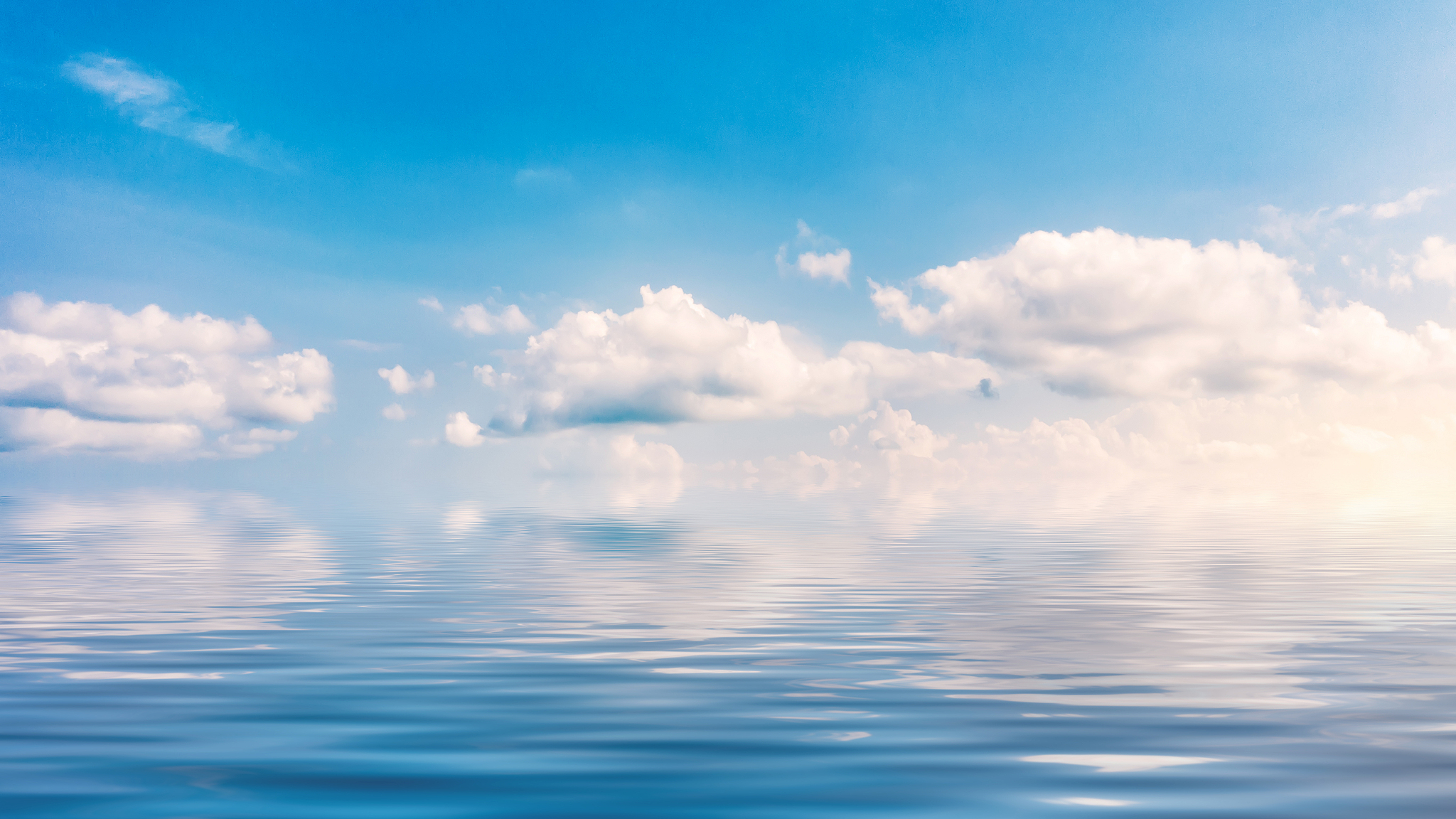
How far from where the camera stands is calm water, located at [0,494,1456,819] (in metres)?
9.62

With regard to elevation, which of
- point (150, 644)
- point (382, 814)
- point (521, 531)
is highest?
point (521, 531)

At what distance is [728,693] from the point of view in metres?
14.1

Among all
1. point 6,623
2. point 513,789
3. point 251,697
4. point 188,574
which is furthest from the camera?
point 188,574

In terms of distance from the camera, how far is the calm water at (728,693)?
9.62 metres

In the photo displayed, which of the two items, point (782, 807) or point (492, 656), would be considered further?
point (492, 656)

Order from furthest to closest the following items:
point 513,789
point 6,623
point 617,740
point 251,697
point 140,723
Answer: point 6,623 < point 251,697 < point 140,723 < point 617,740 < point 513,789

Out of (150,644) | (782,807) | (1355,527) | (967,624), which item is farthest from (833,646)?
(1355,527)

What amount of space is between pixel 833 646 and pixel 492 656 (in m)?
6.34

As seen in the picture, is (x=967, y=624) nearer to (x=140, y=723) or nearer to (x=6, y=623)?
(x=140, y=723)

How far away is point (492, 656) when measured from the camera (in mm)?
16875

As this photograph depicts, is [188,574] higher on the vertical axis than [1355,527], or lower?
lower

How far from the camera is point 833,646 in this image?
18.0 m

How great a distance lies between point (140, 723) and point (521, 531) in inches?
1761

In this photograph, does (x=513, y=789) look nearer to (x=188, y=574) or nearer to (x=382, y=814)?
(x=382, y=814)
